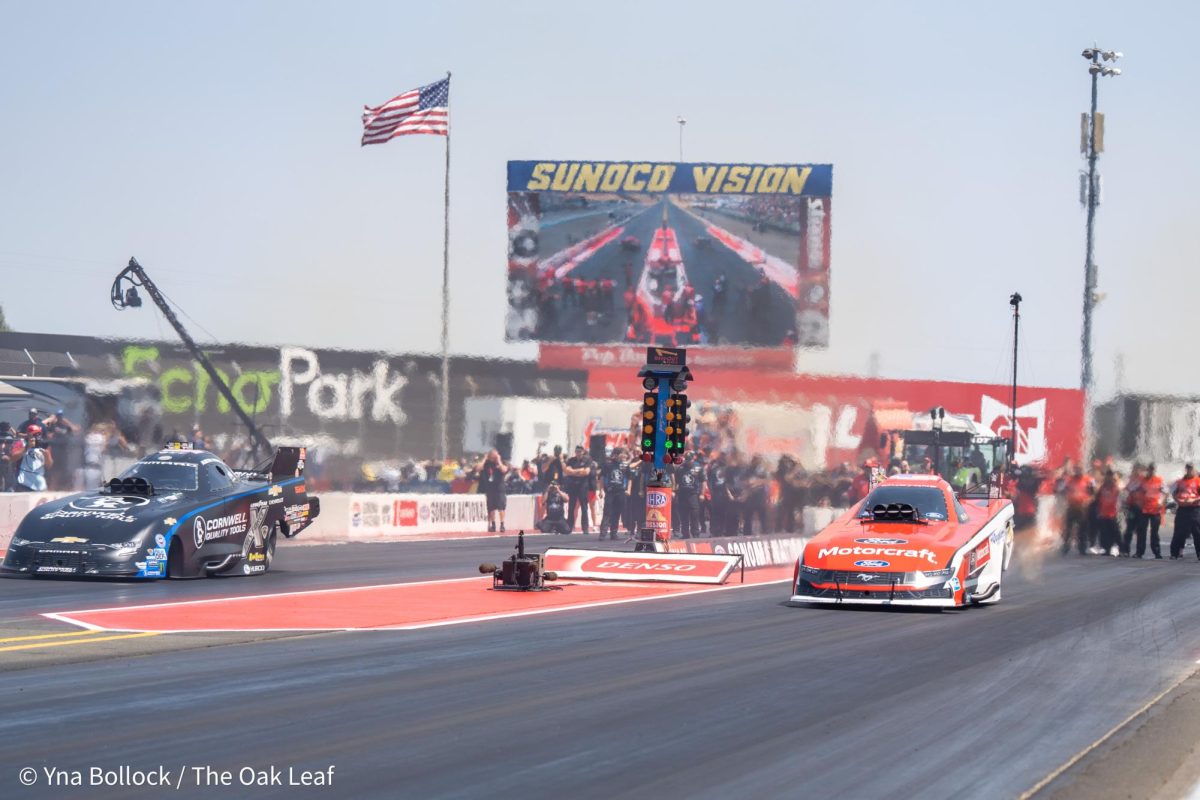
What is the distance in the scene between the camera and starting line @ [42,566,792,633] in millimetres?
14141

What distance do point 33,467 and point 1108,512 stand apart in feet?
63.1

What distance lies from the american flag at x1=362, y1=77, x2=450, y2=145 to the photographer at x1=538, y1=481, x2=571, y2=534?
13.1 metres

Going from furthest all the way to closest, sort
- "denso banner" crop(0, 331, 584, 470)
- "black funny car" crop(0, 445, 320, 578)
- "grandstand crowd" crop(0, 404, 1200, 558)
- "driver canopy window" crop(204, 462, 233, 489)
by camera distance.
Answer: "denso banner" crop(0, 331, 584, 470), "grandstand crowd" crop(0, 404, 1200, 558), "driver canopy window" crop(204, 462, 233, 489), "black funny car" crop(0, 445, 320, 578)

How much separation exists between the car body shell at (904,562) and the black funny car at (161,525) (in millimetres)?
6840

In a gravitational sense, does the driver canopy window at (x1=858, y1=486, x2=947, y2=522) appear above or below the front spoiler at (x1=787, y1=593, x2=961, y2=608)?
above

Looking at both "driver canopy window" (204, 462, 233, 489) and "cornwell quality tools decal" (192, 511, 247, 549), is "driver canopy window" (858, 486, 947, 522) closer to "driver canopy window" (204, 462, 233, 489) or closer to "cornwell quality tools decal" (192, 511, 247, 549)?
"cornwell quality tools decal" (192, 511, 247, 549)

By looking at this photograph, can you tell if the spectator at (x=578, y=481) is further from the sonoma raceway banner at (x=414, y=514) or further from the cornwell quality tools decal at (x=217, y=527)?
the cornwell quality tools decal at (x=217, y=527)

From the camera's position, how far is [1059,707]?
991cm

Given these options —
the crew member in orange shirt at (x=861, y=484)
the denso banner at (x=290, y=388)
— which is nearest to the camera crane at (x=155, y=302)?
the denso banner at (x=290, y=388)

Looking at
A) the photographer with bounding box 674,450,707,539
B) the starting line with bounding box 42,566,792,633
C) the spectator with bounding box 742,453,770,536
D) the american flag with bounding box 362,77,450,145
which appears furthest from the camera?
the american flag with bounding box 362,77,450,145

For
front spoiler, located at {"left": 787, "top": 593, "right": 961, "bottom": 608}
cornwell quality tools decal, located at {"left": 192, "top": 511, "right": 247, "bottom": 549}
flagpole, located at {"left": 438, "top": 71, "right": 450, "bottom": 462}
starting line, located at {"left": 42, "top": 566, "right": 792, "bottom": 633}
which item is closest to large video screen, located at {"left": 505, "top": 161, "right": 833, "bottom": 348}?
flagpole, located at {"left": 438, "top": 71, "right": 450, "bottom": 462}

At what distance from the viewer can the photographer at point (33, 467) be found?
2944cm

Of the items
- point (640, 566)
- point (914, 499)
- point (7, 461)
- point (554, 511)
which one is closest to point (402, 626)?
point (914, 499)

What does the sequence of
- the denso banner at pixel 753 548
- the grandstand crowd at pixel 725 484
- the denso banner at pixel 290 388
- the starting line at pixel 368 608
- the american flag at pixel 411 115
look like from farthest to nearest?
the american flag at pixel 411 115
the denso banner at pixel 290 388
the grandstand crowd at pixel 725 484
the denso banner at pixel 753 548
the starting line at pixel 368 608
